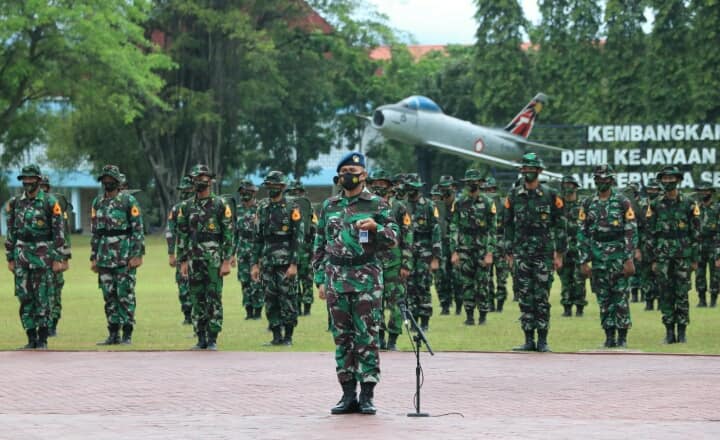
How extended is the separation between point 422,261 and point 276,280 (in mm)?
3010

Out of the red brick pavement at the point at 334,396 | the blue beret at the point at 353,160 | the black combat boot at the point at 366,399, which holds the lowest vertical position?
the red brick pavement at the point at 334,396

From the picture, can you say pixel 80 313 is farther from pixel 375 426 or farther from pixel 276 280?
pixel 375 426

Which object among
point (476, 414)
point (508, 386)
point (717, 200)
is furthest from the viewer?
point (717, 200)

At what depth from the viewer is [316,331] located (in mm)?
19859

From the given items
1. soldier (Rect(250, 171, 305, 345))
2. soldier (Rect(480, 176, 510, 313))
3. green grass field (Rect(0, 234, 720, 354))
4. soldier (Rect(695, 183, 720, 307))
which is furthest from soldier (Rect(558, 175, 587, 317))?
soldier (Rect(250, 171, 305, 345))

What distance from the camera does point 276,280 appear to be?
17016mm

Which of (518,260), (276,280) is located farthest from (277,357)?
(518,260)

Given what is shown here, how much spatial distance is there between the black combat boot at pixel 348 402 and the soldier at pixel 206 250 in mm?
5523

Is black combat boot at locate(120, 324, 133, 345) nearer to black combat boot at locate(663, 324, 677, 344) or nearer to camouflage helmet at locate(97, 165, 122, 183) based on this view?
camouflage helmet at locate(97, 165, 122, 183)

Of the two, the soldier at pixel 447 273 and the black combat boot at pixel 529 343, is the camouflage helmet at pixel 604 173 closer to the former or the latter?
the black combat boot at pixel 529 343

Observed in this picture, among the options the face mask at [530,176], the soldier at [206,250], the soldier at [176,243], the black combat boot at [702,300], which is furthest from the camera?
the black combat boot at [702,300]

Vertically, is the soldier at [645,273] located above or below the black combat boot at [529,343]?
above

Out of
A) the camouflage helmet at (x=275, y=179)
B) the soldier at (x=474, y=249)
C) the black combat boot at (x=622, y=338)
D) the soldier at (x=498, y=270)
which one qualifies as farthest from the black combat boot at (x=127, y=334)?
the soldier at (x=498, y=270)

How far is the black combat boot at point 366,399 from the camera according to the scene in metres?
11.0
